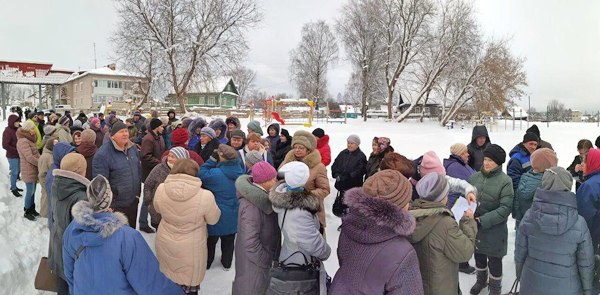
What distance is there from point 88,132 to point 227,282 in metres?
2.87

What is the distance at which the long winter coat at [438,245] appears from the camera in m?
2.21

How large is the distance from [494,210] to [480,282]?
98cm

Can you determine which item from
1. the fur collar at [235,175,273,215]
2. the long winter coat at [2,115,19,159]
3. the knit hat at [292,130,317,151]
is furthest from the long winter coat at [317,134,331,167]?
the long winter coat at [2,115,19,159]

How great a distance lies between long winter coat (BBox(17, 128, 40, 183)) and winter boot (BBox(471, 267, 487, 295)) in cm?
692

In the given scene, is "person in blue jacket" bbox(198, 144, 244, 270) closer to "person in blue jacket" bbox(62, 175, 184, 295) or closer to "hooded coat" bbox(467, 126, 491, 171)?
"person in blue jacket" bbox(62, 175, 184, 295)

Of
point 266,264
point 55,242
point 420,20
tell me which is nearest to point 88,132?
point 55,242

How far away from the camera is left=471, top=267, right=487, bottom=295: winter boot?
3.96 meters

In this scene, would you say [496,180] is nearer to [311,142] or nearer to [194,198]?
[311,142]

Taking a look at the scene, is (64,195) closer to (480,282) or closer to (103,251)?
(103,251)

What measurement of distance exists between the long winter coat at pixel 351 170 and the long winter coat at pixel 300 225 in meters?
3.27

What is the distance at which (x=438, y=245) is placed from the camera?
223 cm

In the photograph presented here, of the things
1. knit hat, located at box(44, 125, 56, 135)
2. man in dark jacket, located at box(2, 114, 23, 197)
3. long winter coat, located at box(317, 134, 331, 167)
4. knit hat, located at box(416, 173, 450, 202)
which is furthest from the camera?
man in dark jacket, located at box(2, 114, 23, 197)

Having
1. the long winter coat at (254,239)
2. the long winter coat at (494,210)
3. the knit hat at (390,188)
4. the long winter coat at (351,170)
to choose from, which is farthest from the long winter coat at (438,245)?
the long winter coat at (351,170)

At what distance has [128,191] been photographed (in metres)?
4.34
